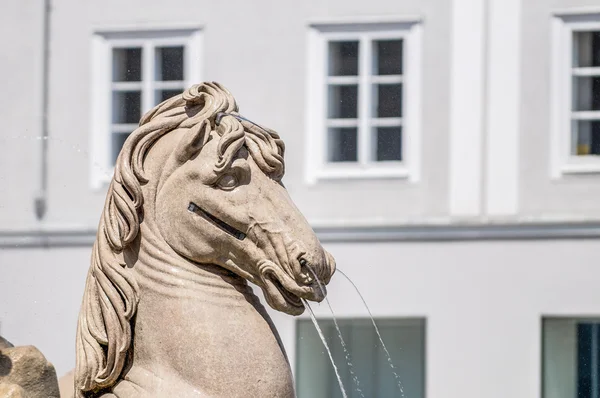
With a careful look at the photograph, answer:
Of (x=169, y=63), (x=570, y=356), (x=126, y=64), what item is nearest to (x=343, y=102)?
(x=169, y=63)

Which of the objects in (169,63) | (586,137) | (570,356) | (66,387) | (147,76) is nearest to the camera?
(66,387)

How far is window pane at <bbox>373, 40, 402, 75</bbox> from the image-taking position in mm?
17703

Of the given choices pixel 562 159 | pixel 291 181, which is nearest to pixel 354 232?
pixel 291 181

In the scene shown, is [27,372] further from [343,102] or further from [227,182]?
[343,102]

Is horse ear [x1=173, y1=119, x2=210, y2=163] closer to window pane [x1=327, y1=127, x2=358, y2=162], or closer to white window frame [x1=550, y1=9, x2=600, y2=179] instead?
white window frame [x1=550, y1=9, x2=600, y2=179]

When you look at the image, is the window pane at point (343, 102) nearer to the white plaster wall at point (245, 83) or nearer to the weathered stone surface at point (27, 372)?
the white plaster wall at point (245, 83)

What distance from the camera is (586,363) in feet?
55.1

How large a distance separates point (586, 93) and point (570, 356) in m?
2.66

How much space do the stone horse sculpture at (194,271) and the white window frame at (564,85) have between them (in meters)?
12.7

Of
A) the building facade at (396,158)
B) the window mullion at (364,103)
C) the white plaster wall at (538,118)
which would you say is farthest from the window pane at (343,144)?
the white plaster wall at (538,118)

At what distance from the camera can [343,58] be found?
58.3 feet

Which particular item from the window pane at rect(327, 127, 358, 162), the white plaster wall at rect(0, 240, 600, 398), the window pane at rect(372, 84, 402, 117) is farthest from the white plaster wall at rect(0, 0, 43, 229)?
the window pane at rect(372, 84, 402, 117)

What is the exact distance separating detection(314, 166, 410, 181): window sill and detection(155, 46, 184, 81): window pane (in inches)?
73.1

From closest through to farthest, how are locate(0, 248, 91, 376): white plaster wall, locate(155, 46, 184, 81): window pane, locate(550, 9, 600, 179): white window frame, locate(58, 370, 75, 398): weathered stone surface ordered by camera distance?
locate(58, 370, 75, 398): weathered stone surface
locate(0, 248, 91, 376): white plaster wall
locate(550, 9, 600, 179): white window frame
locate(155, 46, 184, 81): window pane
